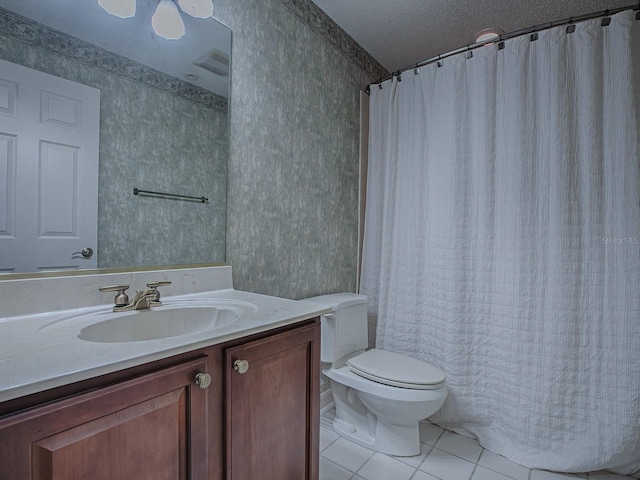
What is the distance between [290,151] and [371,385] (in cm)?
123

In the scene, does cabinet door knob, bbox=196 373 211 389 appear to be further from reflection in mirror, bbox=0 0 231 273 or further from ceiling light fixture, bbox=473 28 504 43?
ceiling light fixture, bbox=473 28 504 43

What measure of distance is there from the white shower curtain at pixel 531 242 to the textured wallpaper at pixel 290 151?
0.38 metres

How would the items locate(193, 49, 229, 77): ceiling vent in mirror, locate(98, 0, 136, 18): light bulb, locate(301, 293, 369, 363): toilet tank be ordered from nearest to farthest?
locate(98, 0, 136, 18): light bulb → locate(193, 49, 229, 77): ceiling vent in mirror → locate(301, 293, 369, 363): toilet tank

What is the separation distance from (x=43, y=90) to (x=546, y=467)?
2.50 meters

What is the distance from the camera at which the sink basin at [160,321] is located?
1.00 m

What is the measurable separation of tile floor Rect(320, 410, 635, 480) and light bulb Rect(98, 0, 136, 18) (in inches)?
80.1

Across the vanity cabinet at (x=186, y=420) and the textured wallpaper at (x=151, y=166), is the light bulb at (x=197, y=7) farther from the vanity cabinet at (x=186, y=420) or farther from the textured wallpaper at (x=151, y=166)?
the vanity cabinet at (x=186, y=420)

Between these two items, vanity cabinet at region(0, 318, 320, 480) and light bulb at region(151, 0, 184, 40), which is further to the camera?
light bulb at region(151, 0, 184, 40)

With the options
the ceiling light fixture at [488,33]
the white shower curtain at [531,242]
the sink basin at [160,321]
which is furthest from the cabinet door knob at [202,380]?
the ceiling light fixture at [488,33]

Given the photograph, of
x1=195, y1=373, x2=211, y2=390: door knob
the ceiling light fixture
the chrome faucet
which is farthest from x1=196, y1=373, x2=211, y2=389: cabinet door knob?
the ceiling light fixture

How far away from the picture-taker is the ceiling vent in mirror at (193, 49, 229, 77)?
4.75ft

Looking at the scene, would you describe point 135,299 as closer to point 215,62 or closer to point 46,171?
point 46,171

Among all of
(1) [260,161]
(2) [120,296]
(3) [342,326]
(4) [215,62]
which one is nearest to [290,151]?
(1) [260,161]

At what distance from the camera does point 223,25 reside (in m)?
1.49
